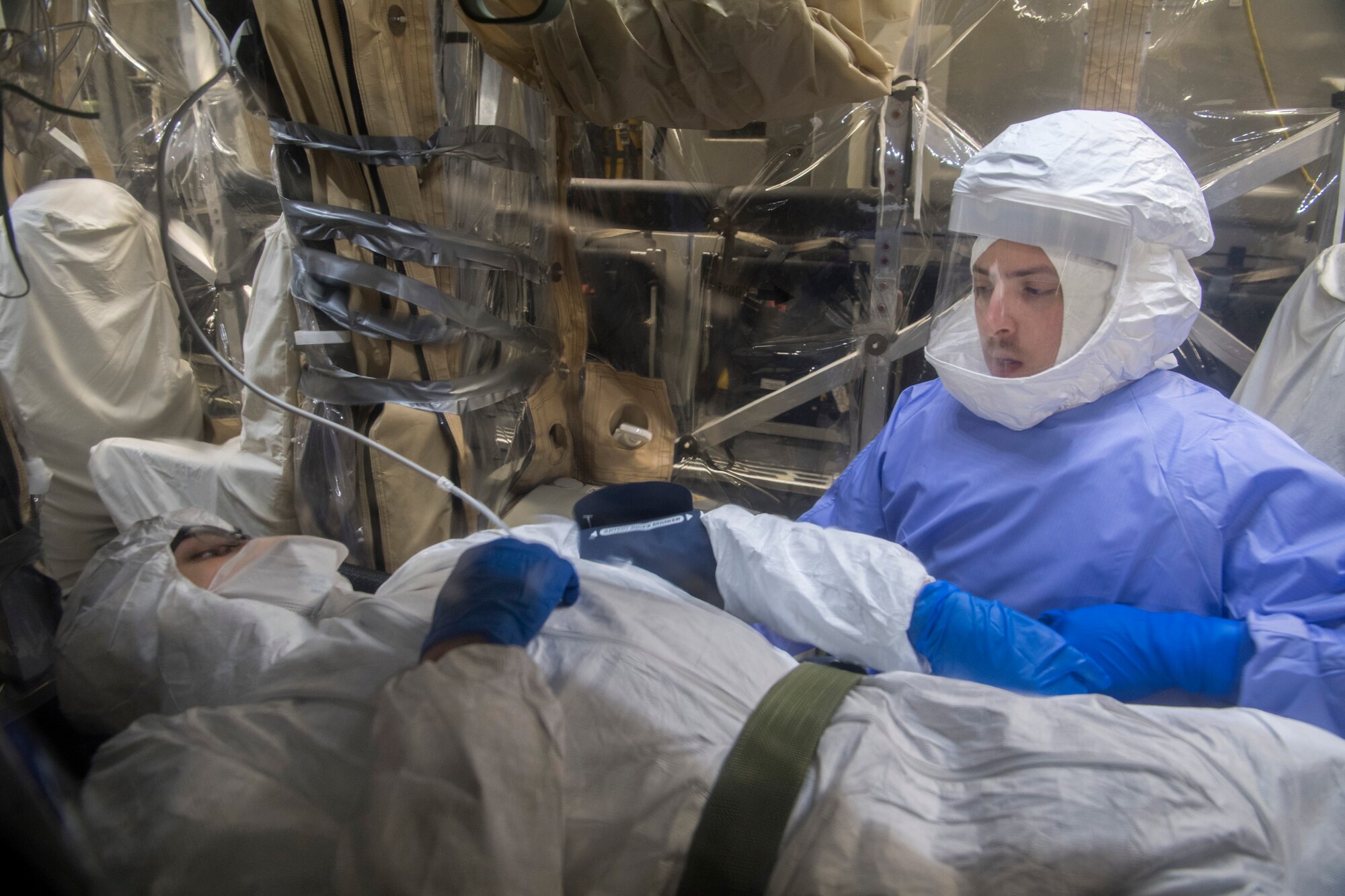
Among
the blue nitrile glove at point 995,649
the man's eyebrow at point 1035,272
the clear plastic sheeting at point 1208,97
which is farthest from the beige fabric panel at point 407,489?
the clear plastic sheeting at point 1208,97

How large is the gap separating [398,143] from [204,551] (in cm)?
73

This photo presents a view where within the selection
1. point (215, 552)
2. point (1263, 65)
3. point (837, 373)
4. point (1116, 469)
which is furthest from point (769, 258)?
point (215, 552)

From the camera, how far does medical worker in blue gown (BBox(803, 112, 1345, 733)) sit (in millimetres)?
874

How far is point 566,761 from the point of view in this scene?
65cm

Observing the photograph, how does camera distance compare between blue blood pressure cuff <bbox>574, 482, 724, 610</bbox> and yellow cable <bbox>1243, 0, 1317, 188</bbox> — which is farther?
yellow cable <bbox>1243, 0, 1317, 188</bbox>

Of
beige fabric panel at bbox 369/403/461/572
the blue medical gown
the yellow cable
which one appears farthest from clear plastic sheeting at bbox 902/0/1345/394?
beige fabric panel at bbox 369/403/461/572

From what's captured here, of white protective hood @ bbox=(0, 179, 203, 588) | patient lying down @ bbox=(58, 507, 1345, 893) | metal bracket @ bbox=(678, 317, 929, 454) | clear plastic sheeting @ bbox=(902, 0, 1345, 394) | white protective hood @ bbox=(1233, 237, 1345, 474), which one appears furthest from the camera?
metal bracket @ bbox=(678, 317, 929, 454)

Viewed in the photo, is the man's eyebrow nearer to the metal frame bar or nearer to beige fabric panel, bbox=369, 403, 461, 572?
the metal frame bar

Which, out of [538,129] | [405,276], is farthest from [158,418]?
[538,129]

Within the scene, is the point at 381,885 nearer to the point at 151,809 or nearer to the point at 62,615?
the point at 151,809

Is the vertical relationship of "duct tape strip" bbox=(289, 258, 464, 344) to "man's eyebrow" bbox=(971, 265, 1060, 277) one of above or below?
below

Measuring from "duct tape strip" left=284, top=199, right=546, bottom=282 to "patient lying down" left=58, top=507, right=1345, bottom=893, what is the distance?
655 millimetres

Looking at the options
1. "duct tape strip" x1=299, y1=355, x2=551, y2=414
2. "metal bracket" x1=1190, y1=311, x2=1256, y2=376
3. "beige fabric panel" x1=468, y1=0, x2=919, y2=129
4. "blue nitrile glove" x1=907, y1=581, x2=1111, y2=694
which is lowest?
"blue nitrile glove" x1=907, y1=581, x2=1111, y2=694

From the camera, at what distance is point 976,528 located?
3.75ft
